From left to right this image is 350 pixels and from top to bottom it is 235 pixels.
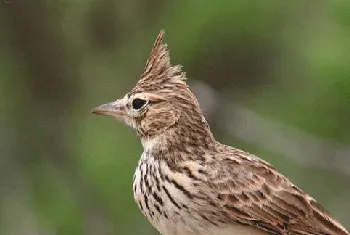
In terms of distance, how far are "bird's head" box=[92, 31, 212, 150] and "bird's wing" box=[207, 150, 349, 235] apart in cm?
26

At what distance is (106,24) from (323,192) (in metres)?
1.80

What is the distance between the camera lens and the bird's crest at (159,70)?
24.4ft

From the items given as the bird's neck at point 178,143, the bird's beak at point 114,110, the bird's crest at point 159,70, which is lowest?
the bird's beak at point 114,110

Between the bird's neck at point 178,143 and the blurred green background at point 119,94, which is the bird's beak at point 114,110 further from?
the blurred green background at point 119,94

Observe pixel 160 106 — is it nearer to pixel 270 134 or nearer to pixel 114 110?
pixel 114 110

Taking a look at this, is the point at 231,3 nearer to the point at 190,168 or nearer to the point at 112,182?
the point at 112,182

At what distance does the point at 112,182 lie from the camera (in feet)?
31.4

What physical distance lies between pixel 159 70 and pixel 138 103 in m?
0.22

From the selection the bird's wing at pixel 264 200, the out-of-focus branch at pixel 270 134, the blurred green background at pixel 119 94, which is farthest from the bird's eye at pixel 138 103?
the out-of-focus branch at pixel 270 134

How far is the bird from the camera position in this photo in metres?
7.34

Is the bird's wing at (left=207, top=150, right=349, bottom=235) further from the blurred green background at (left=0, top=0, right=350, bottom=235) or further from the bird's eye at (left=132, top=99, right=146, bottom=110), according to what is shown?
the blurred green background at (left=0, top=0, right=350, bottom=235)

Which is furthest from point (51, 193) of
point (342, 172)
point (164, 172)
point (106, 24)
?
point (164, 172)

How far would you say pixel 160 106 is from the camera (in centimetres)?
755

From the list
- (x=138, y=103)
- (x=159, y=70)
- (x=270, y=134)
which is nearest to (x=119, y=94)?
(x=270, y=134)
